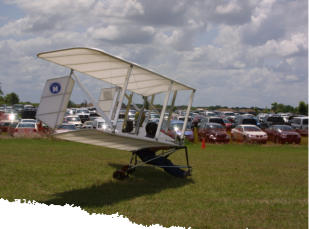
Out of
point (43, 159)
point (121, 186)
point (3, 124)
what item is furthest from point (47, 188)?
point (3, 124)

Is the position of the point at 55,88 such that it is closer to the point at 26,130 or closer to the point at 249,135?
the point at 26,130

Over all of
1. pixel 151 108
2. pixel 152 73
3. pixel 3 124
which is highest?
pixel 152 73

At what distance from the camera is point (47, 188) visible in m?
9.47

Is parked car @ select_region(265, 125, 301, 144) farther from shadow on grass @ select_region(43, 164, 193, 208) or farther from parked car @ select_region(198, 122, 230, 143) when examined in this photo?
shadow on grass @ select_region(43, 164, 193, 208)

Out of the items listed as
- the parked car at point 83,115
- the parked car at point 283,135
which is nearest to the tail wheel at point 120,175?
the parked car at point 283,135

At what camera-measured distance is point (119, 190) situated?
31.2 ft

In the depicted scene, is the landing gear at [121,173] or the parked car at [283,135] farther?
the parked car at [283,135]

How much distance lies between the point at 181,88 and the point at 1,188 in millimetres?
5764

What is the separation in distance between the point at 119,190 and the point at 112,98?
3451 millimetres

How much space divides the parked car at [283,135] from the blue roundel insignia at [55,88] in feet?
71.2

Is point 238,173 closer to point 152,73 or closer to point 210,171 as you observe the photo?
point 210,171

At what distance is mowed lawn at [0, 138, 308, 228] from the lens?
24.0 ft

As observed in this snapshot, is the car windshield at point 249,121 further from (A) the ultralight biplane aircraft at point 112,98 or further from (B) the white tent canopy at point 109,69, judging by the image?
(B) the white tent canopy at point 109,69

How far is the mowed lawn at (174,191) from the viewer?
732 centimetres
